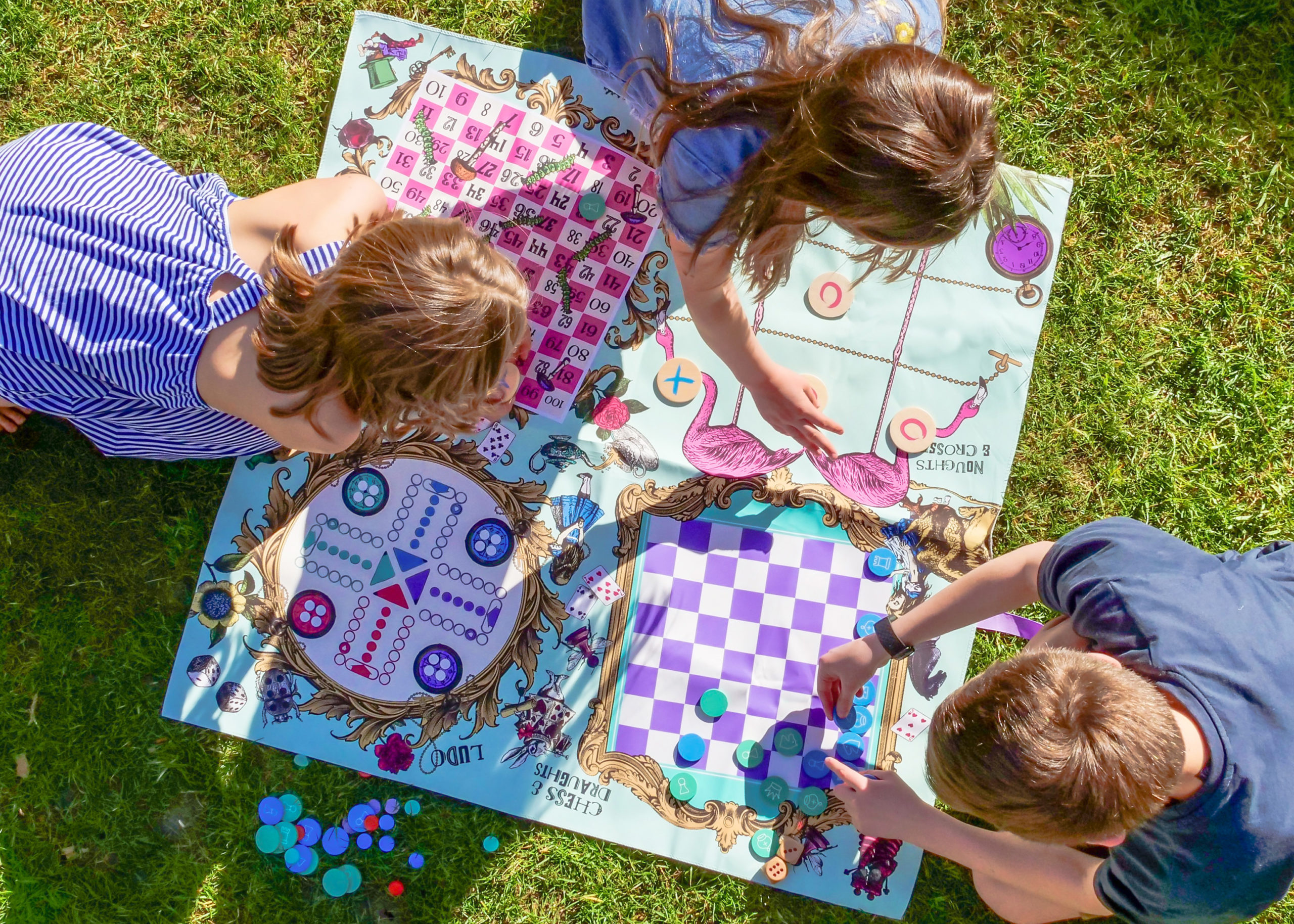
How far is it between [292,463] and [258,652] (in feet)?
1.40

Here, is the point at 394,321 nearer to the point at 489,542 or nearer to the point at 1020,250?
the point at 489,542

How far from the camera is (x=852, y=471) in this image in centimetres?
202

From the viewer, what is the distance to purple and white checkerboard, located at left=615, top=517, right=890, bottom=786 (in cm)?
195

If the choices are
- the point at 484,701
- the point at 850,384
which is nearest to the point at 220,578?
the point at 484,701

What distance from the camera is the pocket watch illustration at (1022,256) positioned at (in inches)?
82.3

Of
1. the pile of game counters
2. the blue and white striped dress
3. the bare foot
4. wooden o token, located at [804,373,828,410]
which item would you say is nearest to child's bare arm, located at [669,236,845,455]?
wooden o token, located at [804,373,828,410]

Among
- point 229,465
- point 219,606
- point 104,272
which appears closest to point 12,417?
point 229,465

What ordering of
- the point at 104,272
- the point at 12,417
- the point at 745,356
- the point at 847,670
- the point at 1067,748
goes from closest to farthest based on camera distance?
1. the point at 1067,748
2. the point at 104,272
3. the point at 745,356
4. the point at 847,670
5. the point at 12,417

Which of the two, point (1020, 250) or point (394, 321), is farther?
point (1020, 250)

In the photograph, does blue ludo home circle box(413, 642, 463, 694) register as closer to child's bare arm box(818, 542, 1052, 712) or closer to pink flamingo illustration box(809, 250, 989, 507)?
child's bare arm box(818, 542, 1052, 712)

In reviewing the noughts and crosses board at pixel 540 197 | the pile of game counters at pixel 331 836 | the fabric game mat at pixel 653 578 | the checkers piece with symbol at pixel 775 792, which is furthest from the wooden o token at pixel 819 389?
the pile of game counters at pixel 331 836

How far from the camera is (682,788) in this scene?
1.93 meters

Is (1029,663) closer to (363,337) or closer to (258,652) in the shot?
(363,337)

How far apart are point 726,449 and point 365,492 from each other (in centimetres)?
82
